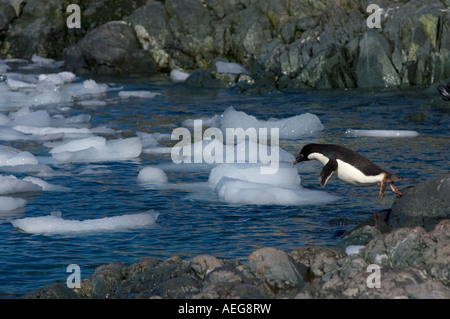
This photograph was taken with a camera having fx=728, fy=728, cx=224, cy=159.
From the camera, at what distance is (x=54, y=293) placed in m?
6.59

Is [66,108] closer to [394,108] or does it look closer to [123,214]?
[394,108]

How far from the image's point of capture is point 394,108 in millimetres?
18188

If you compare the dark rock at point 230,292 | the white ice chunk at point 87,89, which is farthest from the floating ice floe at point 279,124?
the dark rock at point 230,292

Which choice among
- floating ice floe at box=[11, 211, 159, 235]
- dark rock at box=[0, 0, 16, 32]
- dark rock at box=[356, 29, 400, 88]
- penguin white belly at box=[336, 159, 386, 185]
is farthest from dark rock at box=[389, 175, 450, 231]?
dark rock at box=[0, 0, 16, 32]

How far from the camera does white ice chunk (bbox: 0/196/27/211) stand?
10.2 meters

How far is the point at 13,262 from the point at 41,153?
20.1 feet

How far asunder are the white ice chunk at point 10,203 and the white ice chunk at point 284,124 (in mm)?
6527

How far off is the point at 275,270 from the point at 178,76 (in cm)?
1873

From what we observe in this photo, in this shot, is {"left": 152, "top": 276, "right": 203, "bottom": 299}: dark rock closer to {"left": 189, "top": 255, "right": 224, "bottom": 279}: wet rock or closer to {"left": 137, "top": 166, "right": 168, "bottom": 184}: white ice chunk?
{"left": 189, "top": 255, "right": 224, "bottom": 279}: wet rock

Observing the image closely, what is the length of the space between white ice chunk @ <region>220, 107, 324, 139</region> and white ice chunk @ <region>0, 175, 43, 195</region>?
5.80 meters
